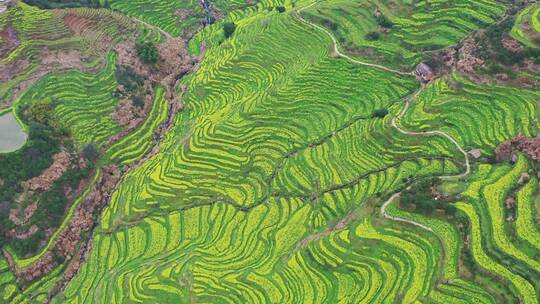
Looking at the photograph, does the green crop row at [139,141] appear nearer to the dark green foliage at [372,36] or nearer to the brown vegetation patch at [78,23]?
the brown vegetation patch at [78,23]

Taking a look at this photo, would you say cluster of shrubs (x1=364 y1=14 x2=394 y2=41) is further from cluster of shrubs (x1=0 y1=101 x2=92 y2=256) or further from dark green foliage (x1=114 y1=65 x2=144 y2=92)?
cluster of shrubs (x1=0 y1=101 x2=92 y2=256)

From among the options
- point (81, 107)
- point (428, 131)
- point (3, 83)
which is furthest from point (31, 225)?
point (428, 131)

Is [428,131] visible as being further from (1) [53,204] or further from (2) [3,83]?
(2) [3,83]

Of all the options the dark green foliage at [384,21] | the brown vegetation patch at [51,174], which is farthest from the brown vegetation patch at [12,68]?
the dark green foliage at [384,21]

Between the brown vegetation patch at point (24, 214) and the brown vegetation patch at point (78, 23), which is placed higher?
the brown vegetation patch at point (78, 23)

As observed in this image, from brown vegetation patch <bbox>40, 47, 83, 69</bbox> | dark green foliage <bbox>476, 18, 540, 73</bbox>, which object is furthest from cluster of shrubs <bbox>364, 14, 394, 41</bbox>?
brown vegetation patch <bbox>40, 47, 83, 69</bbox>

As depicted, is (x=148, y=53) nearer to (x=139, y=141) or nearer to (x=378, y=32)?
(x=139, y=141)

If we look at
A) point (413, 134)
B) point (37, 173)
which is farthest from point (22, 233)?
point (413, 134)
